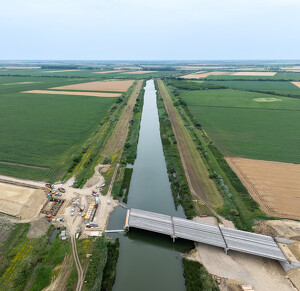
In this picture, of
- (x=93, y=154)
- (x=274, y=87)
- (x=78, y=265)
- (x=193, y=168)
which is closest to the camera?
(x=78, y=265)

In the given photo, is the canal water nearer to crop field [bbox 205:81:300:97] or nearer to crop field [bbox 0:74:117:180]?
crop field [bbox 0:74:117:180]

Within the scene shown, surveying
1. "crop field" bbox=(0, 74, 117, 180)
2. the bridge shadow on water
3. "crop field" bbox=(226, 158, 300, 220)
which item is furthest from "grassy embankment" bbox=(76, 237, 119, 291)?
"crop field" bbox=(226, 158, 300, 220)

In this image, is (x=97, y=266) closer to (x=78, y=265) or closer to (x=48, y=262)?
(x=78, y=265)

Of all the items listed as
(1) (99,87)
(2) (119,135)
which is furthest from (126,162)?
(1) (99,87)

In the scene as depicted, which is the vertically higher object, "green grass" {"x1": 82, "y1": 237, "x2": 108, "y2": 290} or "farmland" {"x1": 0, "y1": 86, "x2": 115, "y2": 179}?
"farmland" {"x1": 0, "y1": 86, "x2": 115, "y2": 179}

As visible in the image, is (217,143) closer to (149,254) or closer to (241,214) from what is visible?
(241,214)

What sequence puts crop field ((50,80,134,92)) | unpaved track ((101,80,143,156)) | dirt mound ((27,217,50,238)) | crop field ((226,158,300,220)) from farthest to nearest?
crop field ((50,80,134,92)) → unpaved track ((101,80,143,156)) → crop field ((226,158,300,220)) → dirt mound ((27,217,50,238))

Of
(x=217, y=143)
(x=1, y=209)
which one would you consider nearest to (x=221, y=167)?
(x=217, y=143)
